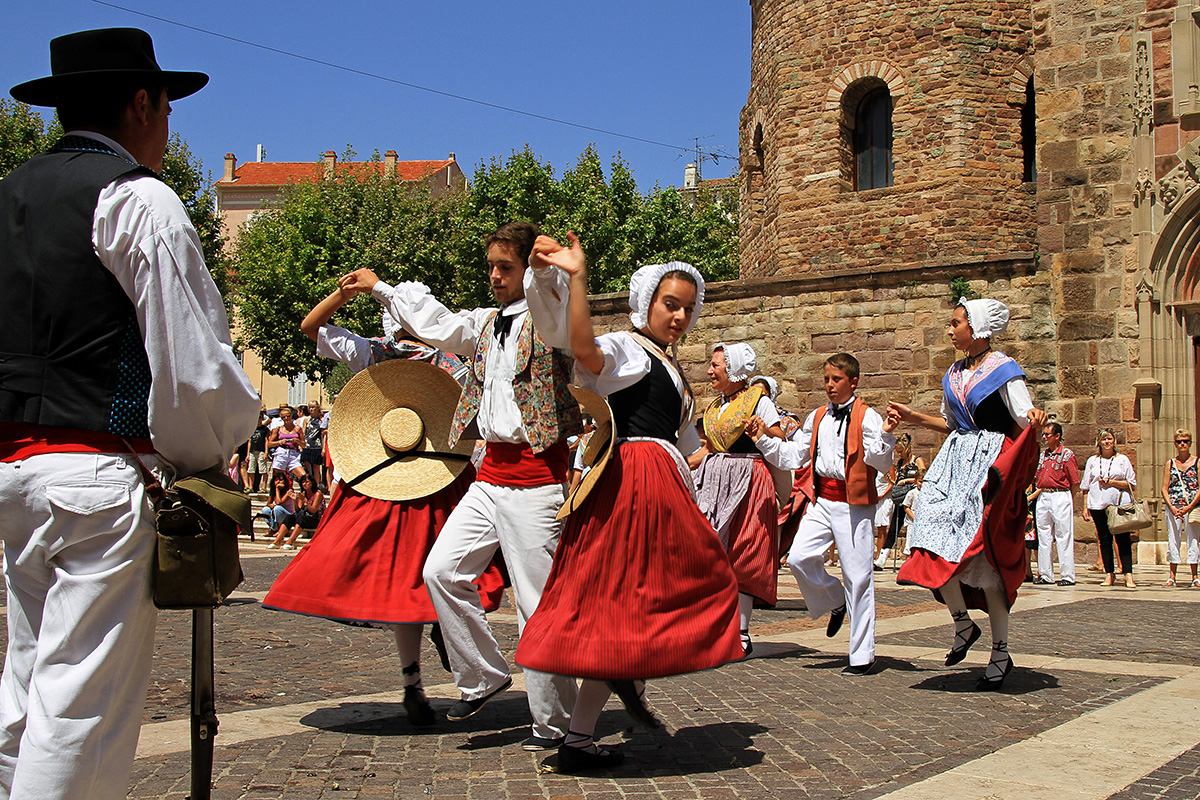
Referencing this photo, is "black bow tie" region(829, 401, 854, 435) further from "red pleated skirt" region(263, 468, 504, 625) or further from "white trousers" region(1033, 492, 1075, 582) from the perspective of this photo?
"white trousers" region(1033, 492, 1075, 582)

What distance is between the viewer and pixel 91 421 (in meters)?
2.46

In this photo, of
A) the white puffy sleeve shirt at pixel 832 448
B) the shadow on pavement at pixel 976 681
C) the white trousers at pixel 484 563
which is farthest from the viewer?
the white puffy sleeve shirt at pixel 832 448

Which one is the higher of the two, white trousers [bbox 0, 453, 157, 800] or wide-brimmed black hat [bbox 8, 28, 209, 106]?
wide-brimmed black hat [bbox 8, 28, 209, 106]

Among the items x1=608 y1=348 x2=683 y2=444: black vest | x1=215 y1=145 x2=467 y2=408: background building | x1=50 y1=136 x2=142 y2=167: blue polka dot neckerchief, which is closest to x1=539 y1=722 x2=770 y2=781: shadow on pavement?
x1=608 y1=348 x2=683 y2=444: black vest

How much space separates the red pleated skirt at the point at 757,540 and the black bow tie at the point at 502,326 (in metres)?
3.11

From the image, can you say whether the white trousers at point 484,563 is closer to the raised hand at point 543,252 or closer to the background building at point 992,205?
the raised hand at point 543,252

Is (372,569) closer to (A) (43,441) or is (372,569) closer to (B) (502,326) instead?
(B) (502,326)

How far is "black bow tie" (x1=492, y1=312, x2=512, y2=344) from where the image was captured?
16.0ft

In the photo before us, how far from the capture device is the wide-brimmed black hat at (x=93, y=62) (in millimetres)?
2633

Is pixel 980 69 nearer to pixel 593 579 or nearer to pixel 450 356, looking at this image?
pixel 450 356

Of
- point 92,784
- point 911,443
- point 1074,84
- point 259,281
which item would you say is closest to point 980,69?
point 1074,84

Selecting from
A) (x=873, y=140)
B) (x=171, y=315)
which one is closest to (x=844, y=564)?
(x=171, y=315)

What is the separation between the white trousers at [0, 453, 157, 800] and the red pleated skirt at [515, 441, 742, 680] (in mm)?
1779

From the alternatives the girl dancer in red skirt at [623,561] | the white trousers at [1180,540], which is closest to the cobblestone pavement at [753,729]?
the girl dancer in red skirt at [623,561]
